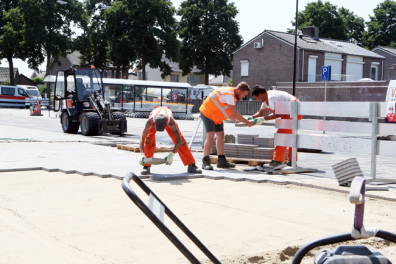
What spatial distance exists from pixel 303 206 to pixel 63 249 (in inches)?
123

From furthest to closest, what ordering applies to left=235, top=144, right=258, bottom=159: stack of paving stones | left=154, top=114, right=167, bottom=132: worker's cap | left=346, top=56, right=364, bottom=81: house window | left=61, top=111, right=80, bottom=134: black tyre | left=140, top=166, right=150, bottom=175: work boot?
left=346, top=56, right=364, bottom=81: house window → left=61, top=111, right=80, bottom=134: black tyre → left=235, top=144, right=258, bottom=159: stack of paving stones → left=140, top=166, right=150, bottom=175: work boot → left=154, top=114, right=167, bottom=132: worker's cap

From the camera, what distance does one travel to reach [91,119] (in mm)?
17031

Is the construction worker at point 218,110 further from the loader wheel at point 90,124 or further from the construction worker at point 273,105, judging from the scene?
the loader wheel at point 90,124

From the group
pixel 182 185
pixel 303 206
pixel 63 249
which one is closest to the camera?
pixel 63 249

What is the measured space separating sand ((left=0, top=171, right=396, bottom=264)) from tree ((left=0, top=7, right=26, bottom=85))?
158 feet

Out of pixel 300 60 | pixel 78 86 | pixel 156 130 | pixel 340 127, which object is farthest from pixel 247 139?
pixel 300 60

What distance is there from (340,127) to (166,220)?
473 cm

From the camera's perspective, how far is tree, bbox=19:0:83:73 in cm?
5144

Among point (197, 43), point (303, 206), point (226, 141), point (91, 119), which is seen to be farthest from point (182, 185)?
point (197, 43)

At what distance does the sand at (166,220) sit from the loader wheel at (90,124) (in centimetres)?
951

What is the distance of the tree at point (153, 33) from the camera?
173 feet

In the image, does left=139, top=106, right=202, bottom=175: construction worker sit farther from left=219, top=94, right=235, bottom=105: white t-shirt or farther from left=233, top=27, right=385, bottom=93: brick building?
left=233, top=27, right=385, bottom=93: brick building

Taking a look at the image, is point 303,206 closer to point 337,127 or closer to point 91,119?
point 337,127

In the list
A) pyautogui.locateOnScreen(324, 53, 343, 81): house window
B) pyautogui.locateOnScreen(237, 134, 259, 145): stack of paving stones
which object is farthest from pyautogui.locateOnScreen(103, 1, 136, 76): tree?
pyautogui.locateOnScreen(237, 134, 259, 145): stack of paving stones
